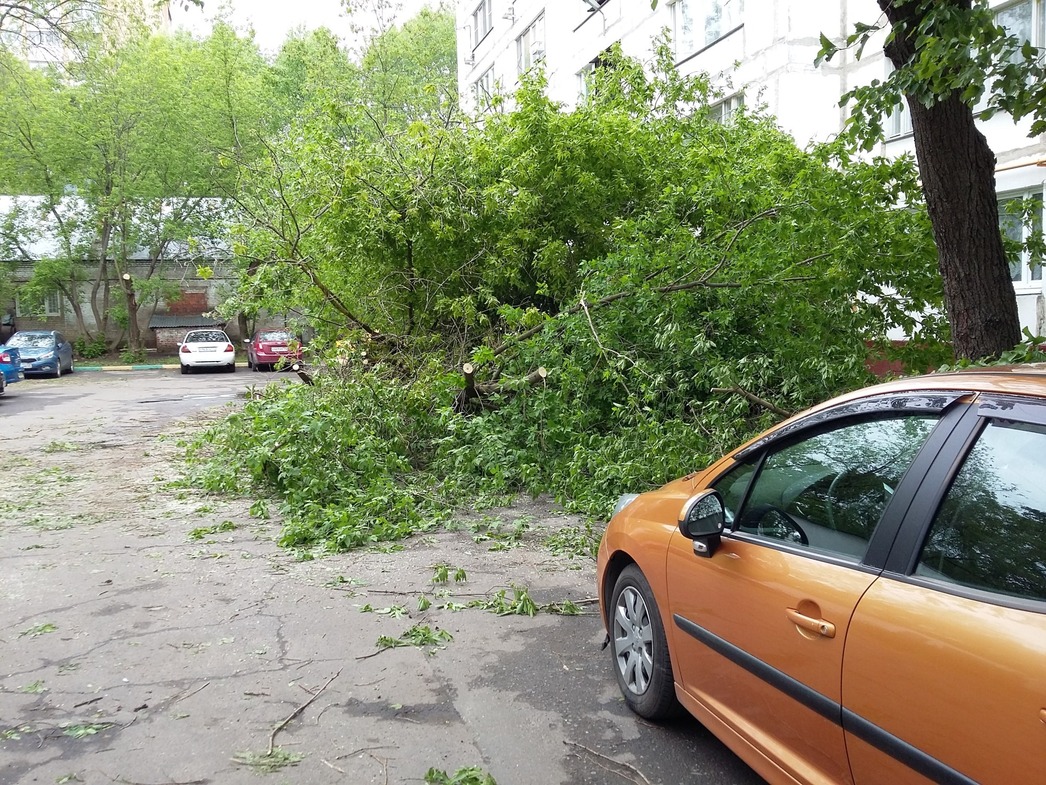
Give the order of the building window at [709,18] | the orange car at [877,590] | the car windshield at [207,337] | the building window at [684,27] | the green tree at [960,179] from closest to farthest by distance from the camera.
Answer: the orange car at [877,590]
the green tree at [960,179]
the building window at [709,18]
the building window at [684,27]
the car windshield at [207,337]

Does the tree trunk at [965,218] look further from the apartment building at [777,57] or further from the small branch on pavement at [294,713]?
the small branch on pavement at [294,713]

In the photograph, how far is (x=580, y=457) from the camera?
7867 millimetres

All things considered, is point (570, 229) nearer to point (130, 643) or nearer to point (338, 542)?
point (338, 542)

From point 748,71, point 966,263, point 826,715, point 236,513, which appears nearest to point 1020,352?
point 966,263

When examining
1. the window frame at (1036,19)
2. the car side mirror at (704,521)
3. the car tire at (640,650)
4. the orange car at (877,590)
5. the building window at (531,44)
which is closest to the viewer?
the orange car at (877,590)

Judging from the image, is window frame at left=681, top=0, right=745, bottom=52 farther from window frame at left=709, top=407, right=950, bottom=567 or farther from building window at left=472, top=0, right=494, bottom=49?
window frame at left=709, top=407, right=950, bottom=567

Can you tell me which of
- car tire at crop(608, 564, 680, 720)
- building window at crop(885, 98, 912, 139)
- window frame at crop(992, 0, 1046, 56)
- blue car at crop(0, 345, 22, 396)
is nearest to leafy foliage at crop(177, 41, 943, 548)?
car tire at crop(608, 564, 680, 720)

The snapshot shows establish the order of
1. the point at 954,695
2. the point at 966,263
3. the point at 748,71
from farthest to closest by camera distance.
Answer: the point at 748,71 < the point at 966,263 < the point at 954,695

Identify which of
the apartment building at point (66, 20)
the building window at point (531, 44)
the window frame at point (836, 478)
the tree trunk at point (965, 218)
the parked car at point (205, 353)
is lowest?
the parked car at point (205, 353)

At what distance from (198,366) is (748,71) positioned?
20.5 m

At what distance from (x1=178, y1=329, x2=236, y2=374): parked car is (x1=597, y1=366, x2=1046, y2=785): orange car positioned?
28038mm

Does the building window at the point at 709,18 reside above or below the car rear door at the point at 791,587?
above

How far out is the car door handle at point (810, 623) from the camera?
2521 millimetres

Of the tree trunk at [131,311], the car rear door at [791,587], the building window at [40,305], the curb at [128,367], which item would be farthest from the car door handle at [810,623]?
the building window at [40,305]
